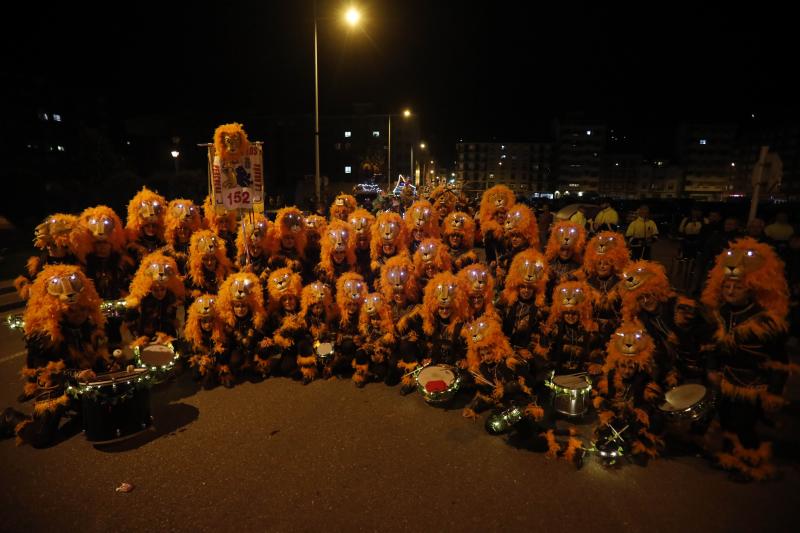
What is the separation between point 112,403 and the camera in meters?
4.12

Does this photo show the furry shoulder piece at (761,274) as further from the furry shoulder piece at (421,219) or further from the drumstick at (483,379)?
the furry shoulder piece at (421,219)

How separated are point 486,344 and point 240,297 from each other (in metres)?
3.00

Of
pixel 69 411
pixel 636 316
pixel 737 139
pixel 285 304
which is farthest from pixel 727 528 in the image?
pixel 737 139

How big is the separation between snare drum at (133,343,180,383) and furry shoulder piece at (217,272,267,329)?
0.73 metres

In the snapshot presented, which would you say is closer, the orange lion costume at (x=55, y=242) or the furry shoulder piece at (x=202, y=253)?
the orange lion costume at (x=55, y=242)

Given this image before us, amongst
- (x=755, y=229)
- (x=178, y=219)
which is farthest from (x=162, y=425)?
(x=755, y=229)

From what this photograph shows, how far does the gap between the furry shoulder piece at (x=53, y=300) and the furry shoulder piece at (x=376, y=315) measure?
118 inches

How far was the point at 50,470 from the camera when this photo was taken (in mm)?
3824

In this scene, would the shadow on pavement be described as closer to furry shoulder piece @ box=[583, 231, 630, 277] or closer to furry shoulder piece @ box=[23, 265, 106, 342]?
furry shoulder piece @ box=[23, 265, 106, 342]

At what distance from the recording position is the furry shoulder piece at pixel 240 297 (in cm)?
545

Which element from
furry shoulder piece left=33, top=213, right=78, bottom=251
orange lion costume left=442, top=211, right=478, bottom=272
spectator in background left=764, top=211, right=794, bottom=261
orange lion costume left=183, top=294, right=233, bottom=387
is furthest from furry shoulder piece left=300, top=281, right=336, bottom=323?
spectator in background left=764, top=211, right=794, bottom=261

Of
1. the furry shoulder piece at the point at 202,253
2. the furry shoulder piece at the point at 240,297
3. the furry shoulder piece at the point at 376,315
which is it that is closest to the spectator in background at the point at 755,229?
the furry shoulder piece at the point at 376,315

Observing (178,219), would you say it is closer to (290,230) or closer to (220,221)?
(220,221)

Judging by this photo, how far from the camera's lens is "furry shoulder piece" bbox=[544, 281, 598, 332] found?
16.3 feet
